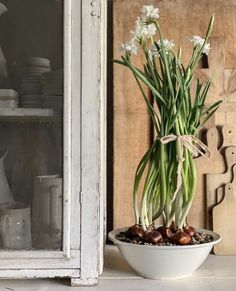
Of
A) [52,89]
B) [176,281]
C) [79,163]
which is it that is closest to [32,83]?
[52,89]

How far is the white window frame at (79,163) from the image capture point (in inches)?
31.0

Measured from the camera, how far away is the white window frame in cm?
79

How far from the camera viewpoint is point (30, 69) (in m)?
0.79

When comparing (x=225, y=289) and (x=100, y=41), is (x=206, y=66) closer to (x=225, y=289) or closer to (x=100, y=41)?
(x=100, y=41)

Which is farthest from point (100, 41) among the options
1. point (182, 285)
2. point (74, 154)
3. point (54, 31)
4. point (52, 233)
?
point (182, 285)

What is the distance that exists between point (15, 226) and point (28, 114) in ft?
0.65

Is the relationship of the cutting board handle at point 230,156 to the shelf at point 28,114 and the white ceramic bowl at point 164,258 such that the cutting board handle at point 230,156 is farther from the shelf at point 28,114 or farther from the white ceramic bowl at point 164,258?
the shelf at point 28,114

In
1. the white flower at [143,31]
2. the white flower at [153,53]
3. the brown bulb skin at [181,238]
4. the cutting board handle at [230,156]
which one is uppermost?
the white flower at [143,31]

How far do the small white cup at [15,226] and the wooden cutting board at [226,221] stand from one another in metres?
0.44

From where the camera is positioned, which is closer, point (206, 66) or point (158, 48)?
point (158, 48)

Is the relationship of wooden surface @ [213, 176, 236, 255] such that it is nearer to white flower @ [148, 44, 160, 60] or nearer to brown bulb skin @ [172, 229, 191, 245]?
brown bulb skin @ [172, 229, 191, 245]

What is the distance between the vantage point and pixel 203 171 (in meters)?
1.05

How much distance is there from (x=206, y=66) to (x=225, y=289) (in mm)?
527

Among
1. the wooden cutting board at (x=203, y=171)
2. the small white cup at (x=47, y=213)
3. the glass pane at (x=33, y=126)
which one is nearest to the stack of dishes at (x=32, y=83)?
the glass pane at (x=33, y=126)
